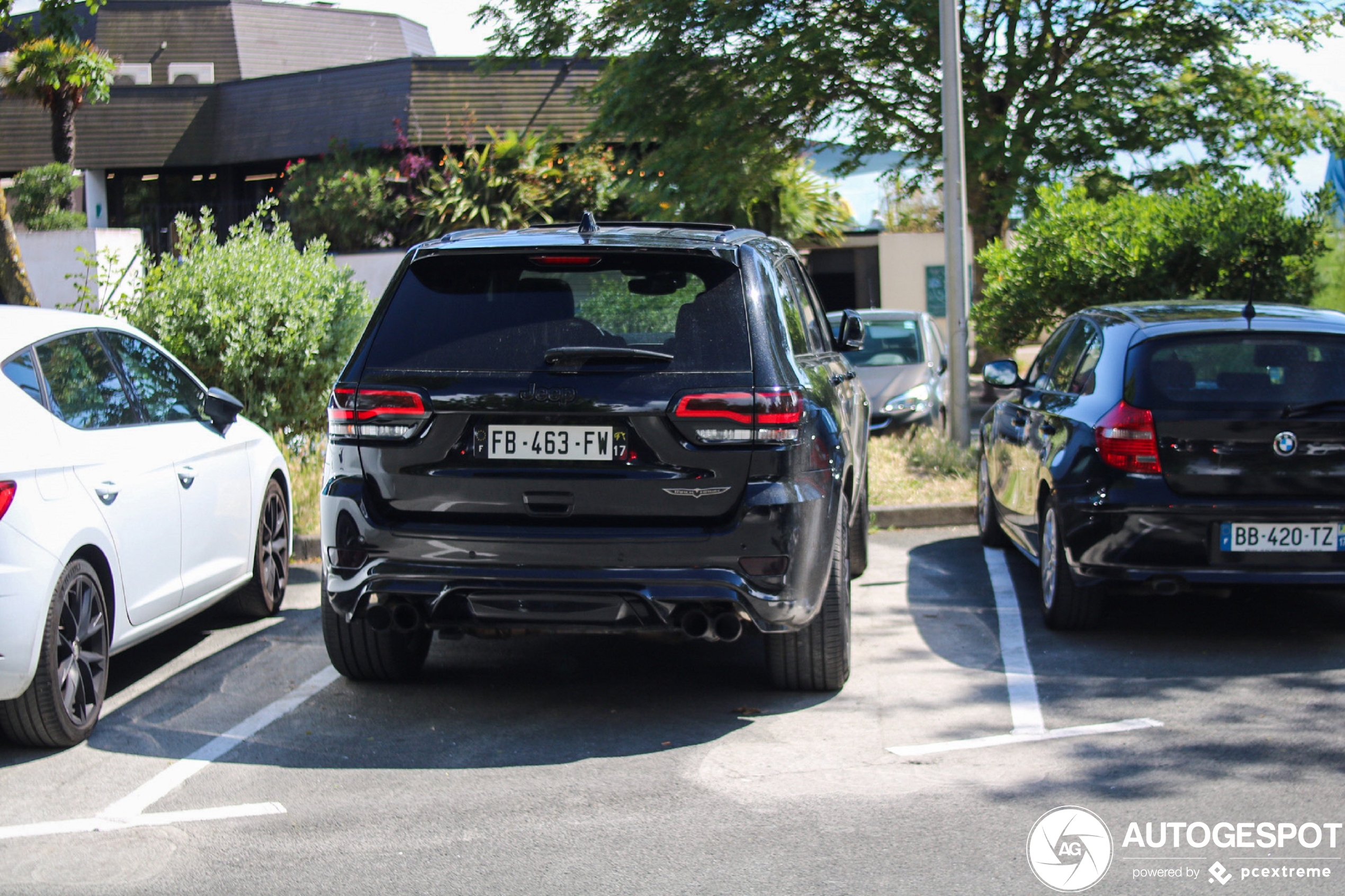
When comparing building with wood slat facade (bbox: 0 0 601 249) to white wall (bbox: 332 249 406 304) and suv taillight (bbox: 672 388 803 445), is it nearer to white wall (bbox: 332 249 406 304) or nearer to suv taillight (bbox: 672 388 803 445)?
white wall (bbox: 332 249 406 304)

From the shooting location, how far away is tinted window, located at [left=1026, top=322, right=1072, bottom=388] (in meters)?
8.05

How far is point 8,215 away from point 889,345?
8.52 m

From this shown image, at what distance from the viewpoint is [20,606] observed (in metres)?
4.66

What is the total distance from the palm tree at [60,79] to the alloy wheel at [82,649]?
25.9ft

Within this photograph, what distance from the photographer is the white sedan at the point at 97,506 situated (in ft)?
15.6

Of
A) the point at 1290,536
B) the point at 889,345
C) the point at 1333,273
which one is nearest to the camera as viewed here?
the point at 1290,536

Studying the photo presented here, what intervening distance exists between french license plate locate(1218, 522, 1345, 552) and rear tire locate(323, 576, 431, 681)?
3553mm

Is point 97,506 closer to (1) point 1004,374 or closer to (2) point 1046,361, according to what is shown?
(1) point 1004,374

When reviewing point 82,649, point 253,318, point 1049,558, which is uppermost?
point 253,318

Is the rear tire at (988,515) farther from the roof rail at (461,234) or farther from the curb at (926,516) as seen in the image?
the roof rail at (461,234)

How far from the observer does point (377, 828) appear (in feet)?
13.7

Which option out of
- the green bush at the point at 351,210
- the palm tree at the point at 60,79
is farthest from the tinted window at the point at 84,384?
the green bush at the point at 351,210

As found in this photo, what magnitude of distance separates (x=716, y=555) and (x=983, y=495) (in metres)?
4.70

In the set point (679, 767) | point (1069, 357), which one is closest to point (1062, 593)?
point (1069, 357)
